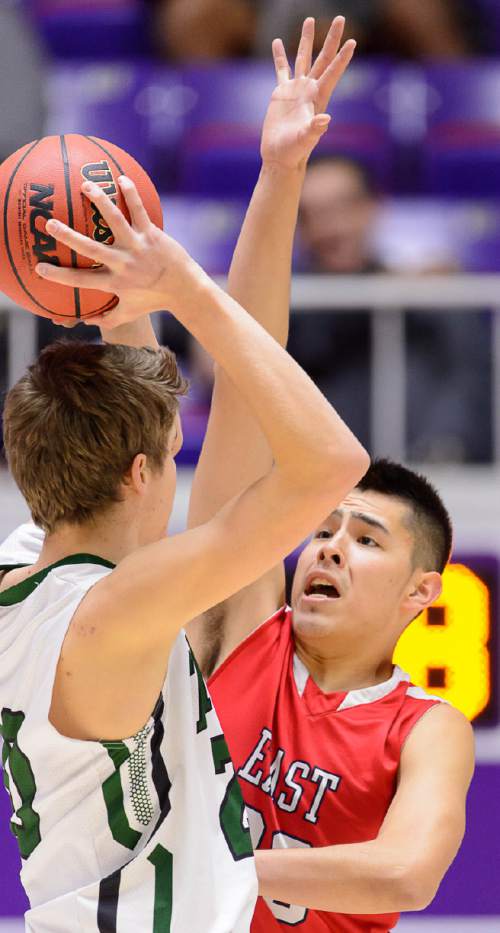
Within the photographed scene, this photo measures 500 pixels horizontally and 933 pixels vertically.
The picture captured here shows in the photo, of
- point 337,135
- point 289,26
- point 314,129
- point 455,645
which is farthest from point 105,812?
point 289,26

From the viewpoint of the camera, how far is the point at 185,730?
202 cm

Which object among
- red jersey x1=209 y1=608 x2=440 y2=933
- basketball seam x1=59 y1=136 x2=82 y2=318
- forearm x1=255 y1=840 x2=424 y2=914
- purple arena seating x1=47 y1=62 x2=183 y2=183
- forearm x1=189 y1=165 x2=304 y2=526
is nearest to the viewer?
basketball seam x1=59 y1=136 x2=82 y2=318

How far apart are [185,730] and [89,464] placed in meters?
0.42

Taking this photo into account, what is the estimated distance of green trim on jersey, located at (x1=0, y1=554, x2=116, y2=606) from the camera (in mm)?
1978

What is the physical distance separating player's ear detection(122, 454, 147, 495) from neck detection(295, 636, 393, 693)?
0.91 m

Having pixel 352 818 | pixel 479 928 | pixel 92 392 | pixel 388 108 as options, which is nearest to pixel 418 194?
pixel 388 108

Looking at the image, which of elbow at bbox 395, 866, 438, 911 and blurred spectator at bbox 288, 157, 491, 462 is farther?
→ blurred spectator at bbox 288, 157, 491, 462

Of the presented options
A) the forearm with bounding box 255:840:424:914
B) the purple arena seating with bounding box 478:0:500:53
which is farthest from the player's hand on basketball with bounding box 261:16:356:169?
the purple arena seating with bounding box 478:0:500:53

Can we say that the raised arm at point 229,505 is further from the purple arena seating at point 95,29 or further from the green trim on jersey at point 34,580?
the purple arena seating at point 95,29

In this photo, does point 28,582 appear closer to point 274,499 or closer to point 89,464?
point 89,464

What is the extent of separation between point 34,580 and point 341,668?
0.99 m

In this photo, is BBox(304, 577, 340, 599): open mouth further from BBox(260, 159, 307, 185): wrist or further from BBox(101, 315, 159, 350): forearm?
BBox(260, 159, 307, 185): wrist

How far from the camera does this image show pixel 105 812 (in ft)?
6.40

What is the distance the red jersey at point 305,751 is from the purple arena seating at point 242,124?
106 inches
